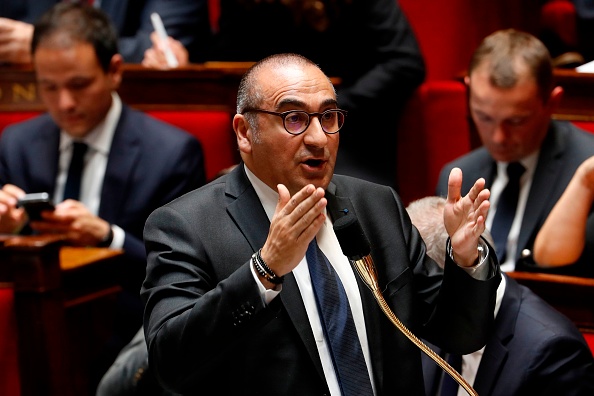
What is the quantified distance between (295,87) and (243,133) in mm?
99

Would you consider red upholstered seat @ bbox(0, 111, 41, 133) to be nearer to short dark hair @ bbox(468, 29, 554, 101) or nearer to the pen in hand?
the pen in hand

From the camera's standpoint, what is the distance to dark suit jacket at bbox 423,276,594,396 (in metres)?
1.30

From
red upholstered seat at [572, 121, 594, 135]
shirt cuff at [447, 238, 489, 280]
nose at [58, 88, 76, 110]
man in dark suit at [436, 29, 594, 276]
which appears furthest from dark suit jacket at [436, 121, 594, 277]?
nose at [58, 88, 76, 110]

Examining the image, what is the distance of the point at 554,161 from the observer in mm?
1893

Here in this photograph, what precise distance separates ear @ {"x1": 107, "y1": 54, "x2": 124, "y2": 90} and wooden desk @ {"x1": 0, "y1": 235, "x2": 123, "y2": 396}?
1.96ft

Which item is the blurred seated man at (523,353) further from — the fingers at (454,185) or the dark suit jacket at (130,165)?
the dark suit jacket at (130,165)

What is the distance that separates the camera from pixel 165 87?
2.29 m

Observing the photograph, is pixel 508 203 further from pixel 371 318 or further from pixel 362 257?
pixel 362 257

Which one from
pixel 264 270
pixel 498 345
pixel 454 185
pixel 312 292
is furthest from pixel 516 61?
pixel 264 270

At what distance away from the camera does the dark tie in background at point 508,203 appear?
6.29 ft

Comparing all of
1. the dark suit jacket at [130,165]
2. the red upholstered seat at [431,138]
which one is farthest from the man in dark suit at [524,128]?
the dark suit jacket at [130,165]

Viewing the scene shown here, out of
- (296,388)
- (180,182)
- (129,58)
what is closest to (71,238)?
(180,182)

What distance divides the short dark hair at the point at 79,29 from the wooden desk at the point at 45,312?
0.59 metres

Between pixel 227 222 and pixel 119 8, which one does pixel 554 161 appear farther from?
pixel 119 8
